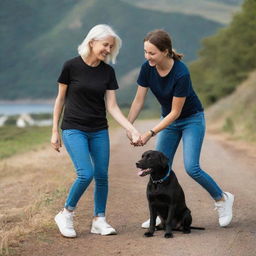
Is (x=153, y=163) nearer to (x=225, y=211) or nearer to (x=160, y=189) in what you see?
(x=160, y=189)

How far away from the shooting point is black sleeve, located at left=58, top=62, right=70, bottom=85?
7.92 metres

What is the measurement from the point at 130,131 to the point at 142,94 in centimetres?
40

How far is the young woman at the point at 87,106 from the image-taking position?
7.88 m

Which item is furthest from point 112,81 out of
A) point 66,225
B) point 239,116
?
point 239,116

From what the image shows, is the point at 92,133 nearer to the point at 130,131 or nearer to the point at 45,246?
the point at 130,131

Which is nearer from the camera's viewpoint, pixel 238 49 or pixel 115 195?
pixel 115 195

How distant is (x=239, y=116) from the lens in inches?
1355

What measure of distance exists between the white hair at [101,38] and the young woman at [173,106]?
0.95ft

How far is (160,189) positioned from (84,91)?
1.22 m

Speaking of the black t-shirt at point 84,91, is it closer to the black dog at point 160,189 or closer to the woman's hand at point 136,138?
the woman's hand at point 136,138

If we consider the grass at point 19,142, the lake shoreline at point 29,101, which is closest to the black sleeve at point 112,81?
the grass at point 19,142

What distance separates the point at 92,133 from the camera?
26.3 feet

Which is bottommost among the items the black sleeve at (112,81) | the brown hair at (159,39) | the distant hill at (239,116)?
the distant hill at (239,116)

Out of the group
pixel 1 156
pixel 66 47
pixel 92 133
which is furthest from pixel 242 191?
pixel 66 47
